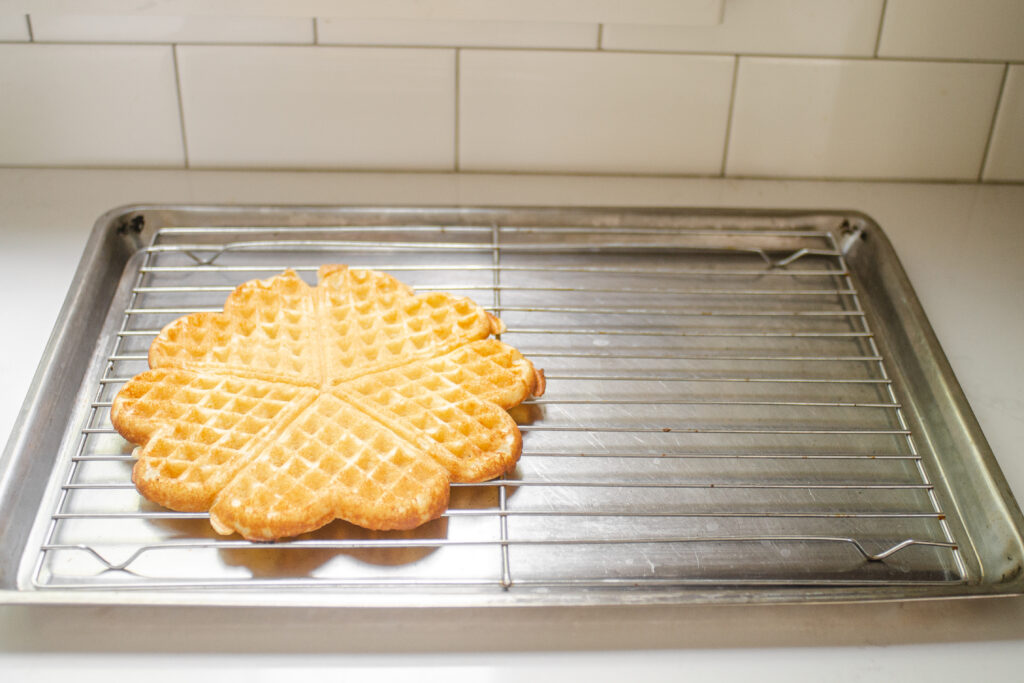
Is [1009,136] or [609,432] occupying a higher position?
[1009,136]

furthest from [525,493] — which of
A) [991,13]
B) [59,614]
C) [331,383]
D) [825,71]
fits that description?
[991,13]

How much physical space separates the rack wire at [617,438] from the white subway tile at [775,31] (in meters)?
0.27

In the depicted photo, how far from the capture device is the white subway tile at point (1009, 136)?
132cm

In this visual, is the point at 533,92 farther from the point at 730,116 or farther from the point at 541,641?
the point at 541,641

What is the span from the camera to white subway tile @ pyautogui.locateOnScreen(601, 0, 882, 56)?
126 centimetres

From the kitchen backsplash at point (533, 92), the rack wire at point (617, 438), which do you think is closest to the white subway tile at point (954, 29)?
the kitchen backsplash at point (533, 92)

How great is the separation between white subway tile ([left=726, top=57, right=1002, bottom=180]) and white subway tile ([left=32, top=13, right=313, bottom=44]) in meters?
0.66

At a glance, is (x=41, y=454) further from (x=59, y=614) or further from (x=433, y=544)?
(x=433, y=544)

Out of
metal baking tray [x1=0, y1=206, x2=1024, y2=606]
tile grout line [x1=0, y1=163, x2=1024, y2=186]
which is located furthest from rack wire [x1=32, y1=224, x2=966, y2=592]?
tile grout line [x1=0, y1=163, x2=1024, y2=186]

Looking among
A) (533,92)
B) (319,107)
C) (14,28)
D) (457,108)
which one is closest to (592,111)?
(533,92)

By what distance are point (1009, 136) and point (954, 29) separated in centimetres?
20

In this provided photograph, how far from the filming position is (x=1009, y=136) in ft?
4.49

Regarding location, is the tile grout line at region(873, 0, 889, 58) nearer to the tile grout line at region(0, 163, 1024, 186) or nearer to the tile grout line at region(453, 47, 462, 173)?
the tile grout line at region(0, 163, 1024, 186)

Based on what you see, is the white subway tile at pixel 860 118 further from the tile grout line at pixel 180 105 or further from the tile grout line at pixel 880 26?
the tile grout line at pixel 180 105
